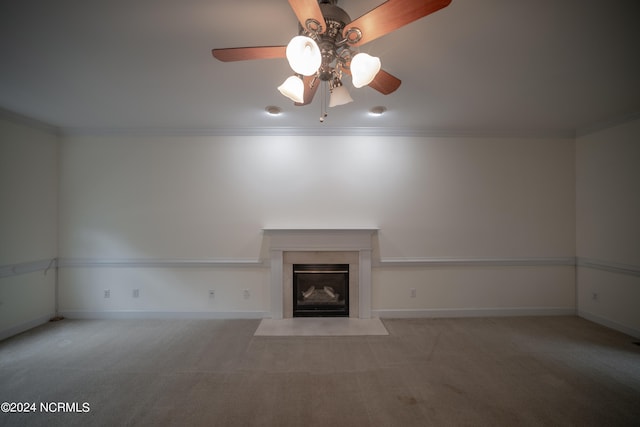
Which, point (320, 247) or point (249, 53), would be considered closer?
point (249, 53)

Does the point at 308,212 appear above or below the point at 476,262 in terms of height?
above

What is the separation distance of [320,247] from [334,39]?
2.61 metres

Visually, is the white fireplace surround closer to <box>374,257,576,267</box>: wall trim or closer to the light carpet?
the light carpet

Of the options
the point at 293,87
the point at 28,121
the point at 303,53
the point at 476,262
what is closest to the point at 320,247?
the point at 476,262

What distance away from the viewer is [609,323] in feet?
10.5

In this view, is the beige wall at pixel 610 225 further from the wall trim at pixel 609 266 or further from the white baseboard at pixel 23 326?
the white baseboard at pixel 23 326

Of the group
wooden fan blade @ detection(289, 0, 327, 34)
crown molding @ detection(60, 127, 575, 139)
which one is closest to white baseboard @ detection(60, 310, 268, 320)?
crown molding @ detection(60, 127, 575, 139)

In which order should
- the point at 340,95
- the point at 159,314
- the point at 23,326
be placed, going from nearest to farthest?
the point at 340,95
the point at 23,326
the point at 159,314

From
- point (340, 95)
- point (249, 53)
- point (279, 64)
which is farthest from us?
point (279, 64)

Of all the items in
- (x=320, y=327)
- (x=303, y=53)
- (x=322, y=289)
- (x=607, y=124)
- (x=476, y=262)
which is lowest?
(x=320, y=327)

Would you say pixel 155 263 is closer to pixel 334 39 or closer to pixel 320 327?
pixel 320 327

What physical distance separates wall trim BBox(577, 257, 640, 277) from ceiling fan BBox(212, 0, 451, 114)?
381cm

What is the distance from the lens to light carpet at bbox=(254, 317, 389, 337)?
10.1 feet

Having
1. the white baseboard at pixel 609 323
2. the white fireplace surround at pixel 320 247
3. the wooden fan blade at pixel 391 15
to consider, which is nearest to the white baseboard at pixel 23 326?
the white fireplace surround at pixel 320 247
